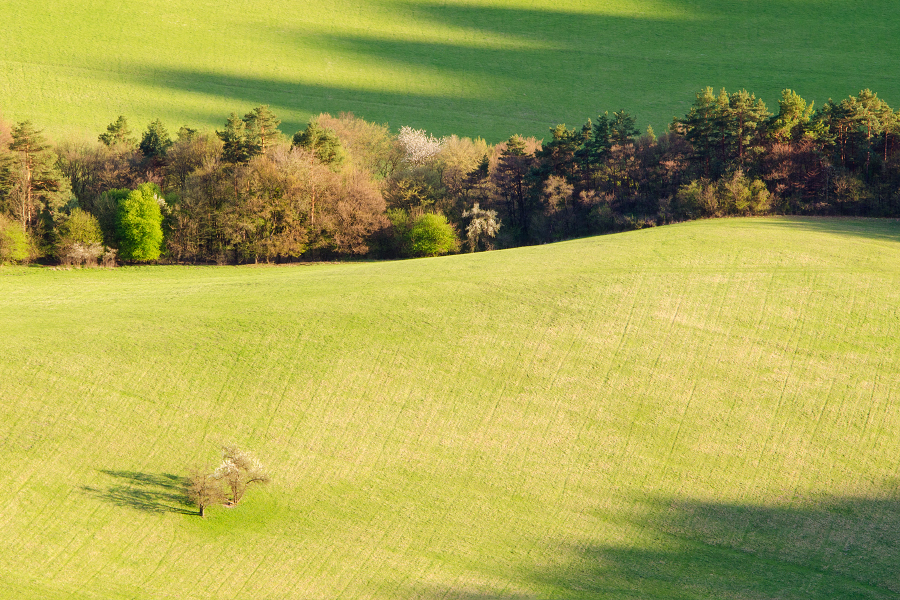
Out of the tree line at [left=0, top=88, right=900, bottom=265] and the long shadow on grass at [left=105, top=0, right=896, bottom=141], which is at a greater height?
the long shadow on grass at [left=105, top=0, right=896, bottom=141]

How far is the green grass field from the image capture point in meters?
29.5

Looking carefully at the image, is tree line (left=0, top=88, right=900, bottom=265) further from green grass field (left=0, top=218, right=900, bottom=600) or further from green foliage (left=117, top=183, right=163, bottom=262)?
green grass field (left=0, top=218, right=900, bottom=600)

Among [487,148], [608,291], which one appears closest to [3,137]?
[487,148]

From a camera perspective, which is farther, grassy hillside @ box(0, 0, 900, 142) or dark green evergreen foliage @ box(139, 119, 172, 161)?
grassy hillside @ box(0, 0, 900, 142)

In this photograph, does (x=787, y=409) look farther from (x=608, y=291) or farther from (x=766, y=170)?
(x=766, y=170)

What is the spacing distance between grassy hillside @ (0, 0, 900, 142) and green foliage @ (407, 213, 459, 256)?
3068cm

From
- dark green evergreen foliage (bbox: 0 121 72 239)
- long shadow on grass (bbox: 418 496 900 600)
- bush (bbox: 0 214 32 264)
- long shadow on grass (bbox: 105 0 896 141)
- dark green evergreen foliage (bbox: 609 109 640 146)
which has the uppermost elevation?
long shadow on grass (bbox: 105 0 896 141)

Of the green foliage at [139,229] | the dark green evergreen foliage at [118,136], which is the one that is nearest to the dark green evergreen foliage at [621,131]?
the green foliage at [139,229]

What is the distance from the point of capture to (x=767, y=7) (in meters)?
120

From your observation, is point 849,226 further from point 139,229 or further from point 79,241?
point 79,241

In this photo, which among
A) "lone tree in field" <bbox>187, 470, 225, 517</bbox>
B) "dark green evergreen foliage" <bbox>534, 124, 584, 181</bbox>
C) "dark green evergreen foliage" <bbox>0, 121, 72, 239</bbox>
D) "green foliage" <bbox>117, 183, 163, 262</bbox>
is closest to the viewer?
"lone tree in field" <bbox>187, 470, 225, 517</bbox>

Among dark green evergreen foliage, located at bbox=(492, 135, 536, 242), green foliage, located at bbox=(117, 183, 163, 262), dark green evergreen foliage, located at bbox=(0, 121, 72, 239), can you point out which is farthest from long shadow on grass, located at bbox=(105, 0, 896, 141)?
green foliage, located at bbox=(117, 183, 163, 262)

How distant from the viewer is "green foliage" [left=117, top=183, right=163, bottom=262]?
67438 mm

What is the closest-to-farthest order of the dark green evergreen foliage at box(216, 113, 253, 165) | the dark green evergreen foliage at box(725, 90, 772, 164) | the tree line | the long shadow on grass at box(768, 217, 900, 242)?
the long shadow on grass at box(768, 217, 900, 242)
the tree line
the dark green evergreen foliage at box(725, 90, 772, 164)
the dark green evergreen foliage at box(216, 113, 253, 165)
